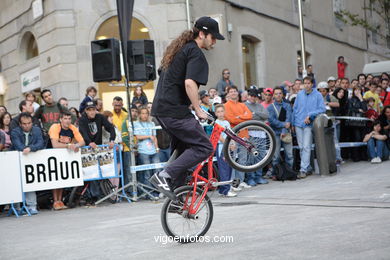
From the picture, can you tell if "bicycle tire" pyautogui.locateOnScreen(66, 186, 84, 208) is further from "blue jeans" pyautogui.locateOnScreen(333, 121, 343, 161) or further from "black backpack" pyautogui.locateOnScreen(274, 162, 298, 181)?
"blue jeans" pyautogui.locateOnScreen(333, 121, 343, 161)

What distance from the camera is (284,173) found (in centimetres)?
1247

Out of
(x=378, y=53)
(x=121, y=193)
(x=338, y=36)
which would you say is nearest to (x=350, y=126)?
(x=121, y=193)

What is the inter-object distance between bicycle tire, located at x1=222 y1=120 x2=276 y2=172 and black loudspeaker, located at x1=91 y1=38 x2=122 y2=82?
15.4 feet

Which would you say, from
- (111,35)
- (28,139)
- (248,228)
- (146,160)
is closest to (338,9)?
(111,35)

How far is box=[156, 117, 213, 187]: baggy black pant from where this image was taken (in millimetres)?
5852

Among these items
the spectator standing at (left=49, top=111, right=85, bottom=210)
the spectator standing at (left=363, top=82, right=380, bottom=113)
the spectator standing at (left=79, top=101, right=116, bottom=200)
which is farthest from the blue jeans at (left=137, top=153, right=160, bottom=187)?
the spectator standing at (left=363, top=82, right=380, bottom=113)

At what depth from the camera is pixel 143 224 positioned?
755 cm

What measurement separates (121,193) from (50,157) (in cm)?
165

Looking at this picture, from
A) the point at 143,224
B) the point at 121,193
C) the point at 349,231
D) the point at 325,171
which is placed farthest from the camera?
the point at 325,171

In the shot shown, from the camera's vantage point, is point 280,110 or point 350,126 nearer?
point 280,110

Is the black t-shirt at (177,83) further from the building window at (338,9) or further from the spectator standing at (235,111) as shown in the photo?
the building window at (338,9)

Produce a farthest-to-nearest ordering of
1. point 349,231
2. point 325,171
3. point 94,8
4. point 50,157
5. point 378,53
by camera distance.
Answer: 1. point 378,53
2. point 94,8
3. point 325,171
4. point 50,157
5. point 349,231

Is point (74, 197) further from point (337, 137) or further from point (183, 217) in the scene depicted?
point (337, 137)

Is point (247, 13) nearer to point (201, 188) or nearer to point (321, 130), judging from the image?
point (321, 130)
